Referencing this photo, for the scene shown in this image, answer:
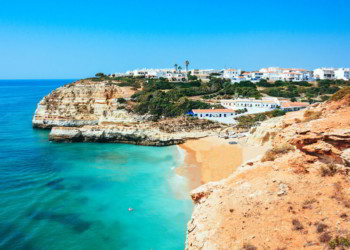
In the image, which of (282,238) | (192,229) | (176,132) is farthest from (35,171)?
(282,238)

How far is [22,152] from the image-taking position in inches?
1383

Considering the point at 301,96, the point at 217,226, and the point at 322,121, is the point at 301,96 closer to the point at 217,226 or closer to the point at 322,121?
the point at 322,121

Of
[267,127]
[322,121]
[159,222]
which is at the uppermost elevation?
[322,121]

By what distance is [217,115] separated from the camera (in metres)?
48.1

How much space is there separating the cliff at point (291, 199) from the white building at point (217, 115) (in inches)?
1324

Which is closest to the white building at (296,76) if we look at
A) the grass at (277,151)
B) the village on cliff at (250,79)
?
the village on cliff at (250,79)

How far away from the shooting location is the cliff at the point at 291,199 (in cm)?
864

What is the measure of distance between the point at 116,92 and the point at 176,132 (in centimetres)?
2224

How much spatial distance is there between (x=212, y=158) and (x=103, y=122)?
23802 millimetres

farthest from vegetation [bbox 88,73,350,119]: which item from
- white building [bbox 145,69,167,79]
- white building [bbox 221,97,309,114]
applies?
white building [bbox 145,69,167,79]

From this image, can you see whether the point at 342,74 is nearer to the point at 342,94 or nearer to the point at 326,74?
the point at 326,74

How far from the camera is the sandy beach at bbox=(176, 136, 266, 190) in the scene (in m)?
26.2

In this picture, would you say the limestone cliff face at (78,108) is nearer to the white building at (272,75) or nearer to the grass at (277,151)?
the grass at (277,151)

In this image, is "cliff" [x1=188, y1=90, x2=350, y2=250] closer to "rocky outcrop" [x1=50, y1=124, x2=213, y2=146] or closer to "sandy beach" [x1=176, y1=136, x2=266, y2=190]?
"sandy beach" [x1=176, y1=136, x2=266, y2=190]
